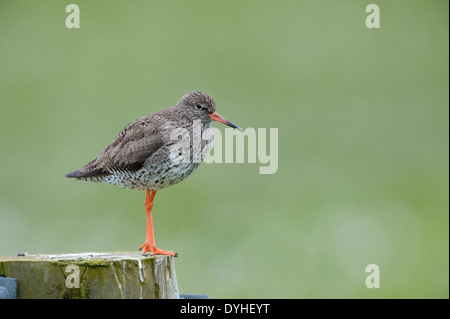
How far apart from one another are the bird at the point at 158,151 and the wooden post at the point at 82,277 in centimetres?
92

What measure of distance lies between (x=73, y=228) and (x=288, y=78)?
11689mm

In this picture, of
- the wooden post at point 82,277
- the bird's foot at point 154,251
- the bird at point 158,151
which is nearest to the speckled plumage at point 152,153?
the bird at point 158,151

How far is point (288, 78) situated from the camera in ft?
73.8

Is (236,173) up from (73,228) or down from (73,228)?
up

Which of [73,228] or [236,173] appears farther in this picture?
[236,173]

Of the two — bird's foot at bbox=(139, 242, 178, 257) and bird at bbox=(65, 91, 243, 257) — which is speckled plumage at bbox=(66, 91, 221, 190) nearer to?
bird at bbox=(65, 91, 243, 257)

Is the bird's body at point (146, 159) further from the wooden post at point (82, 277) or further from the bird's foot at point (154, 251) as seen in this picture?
the wooden post at point (82, 277)

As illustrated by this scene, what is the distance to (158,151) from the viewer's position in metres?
5.82

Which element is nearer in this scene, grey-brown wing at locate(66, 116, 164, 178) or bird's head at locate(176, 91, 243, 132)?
grey-brown wing at locate(66, 116, 164, 178)

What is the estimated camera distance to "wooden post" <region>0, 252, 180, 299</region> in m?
4.36

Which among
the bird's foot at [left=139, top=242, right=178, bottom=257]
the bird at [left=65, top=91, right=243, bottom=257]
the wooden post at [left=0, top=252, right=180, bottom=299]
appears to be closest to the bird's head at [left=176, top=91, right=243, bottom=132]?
the bird at [left=65, top=91, right=243, bottom=257]

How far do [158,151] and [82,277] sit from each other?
65.9 inches
